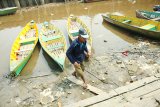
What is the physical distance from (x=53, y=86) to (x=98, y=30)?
678cm

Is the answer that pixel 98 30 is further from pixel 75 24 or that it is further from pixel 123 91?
pixel 123 91

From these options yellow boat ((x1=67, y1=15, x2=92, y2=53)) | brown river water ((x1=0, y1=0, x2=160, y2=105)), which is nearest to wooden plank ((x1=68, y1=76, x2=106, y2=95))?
brown river water ((x1=0, y1=0, x2=160, y2=105))

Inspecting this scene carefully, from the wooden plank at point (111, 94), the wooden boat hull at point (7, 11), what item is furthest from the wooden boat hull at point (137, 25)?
the wooden boat hull at point (7, 11)

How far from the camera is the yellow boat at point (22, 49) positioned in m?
8.05

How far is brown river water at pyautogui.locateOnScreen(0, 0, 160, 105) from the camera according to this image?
9.36 meters

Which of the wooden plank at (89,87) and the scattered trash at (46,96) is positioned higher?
the wooden plank at (89,87)

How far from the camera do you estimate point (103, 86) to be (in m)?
6.91

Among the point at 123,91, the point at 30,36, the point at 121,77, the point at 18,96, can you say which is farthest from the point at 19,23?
the point at 123,91

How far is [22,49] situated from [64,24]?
18.2 ft

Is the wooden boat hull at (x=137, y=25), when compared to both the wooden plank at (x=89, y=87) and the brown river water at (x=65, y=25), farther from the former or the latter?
the wooden plank at (x=89, y=87)

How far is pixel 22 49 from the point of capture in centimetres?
972

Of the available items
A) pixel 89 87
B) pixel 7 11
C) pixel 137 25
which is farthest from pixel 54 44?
pixel 7 11

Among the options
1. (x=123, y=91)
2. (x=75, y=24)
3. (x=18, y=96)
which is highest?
(x=75, y=24)

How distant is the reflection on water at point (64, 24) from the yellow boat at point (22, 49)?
0.45m
